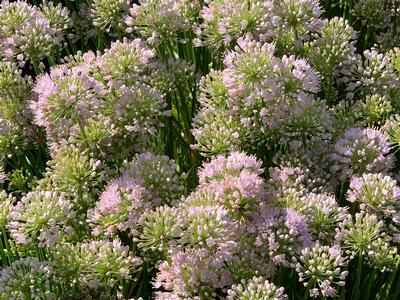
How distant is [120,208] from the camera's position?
9.52 ft

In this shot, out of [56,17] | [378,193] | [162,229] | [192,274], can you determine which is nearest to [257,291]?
[192,274]

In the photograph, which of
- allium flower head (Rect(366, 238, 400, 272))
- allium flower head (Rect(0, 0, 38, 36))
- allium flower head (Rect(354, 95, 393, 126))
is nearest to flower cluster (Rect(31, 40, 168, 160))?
allium flower head (Rect(0, 0, 38, 36))

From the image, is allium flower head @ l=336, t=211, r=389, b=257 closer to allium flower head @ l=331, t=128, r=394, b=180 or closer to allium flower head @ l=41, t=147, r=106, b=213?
allium flower head @ l=331, t=128, r=394, b=180

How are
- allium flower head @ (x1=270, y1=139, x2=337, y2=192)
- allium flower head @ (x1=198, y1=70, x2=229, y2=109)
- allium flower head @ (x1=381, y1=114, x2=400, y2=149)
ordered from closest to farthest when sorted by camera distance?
1. allium flower head @ (x1=270, y1=139, x2=337, y2=192)
2. allium flower head @ (x1=381, y1=114, x2=400, y2=149)
3. allium flower head @ (x1=198, y1=70, x2=229, y2=109)

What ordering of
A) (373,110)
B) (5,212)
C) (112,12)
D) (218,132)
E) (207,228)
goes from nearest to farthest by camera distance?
(207,228)
(5,212)
(218,132)
(373,110)
(112,12)

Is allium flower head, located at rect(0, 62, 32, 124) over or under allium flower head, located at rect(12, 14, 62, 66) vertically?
under

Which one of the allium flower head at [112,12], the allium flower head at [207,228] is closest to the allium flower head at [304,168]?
the allium flower head at [207,228]

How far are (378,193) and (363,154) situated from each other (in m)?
0.28

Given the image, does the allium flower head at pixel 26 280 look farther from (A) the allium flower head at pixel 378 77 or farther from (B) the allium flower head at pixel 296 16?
(A) the allium flower head at pixel 378 77

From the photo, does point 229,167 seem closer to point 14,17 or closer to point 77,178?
point 77,178

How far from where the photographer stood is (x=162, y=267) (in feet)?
9.33

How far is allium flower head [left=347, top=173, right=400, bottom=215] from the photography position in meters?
2.97

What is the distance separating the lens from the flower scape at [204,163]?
2.84 m

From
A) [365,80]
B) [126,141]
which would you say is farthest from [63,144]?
[365,80]
